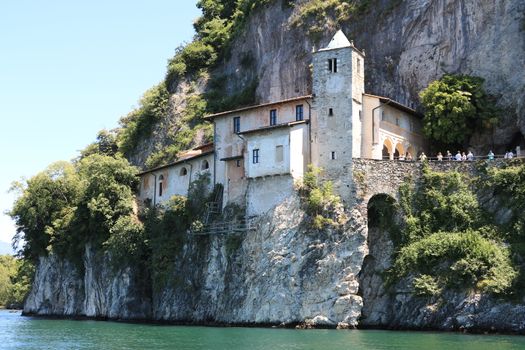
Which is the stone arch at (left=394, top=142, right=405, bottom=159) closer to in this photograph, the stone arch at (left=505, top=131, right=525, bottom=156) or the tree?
the tree

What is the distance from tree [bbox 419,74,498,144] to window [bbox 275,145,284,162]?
33.9 feet

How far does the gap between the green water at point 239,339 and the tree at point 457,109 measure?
54.0 ft

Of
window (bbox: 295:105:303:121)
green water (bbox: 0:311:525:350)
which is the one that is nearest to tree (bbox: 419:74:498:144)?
window (bbox: 295:105:303:121)

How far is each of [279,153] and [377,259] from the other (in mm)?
9719

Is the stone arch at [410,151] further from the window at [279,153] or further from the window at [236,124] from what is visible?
the window at [236,124]

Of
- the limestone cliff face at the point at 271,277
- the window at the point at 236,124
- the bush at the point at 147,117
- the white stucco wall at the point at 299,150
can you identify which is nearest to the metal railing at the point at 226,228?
the limestone cliff face at the point at 271,277

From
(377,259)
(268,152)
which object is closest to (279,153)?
(268,152)

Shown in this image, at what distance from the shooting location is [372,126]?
60.3 meters

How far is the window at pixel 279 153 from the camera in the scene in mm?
59531

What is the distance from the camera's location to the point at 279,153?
5972cm

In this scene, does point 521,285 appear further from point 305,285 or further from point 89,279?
point 89,279

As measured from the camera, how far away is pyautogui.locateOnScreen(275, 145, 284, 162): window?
59.5 metres

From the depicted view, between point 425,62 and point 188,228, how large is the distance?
2109 cm

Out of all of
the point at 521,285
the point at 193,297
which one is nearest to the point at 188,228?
the point at 193,297
